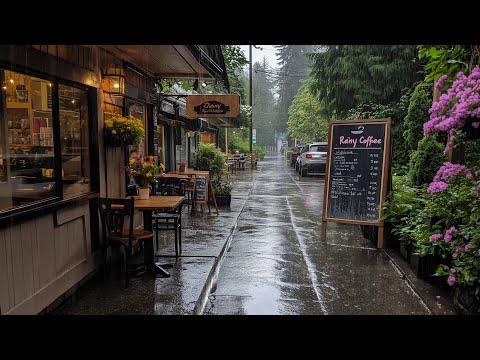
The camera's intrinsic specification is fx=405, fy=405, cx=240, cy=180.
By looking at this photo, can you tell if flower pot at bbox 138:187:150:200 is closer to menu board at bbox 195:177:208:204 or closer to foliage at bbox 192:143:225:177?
menu board at bbox 195:177:208:204

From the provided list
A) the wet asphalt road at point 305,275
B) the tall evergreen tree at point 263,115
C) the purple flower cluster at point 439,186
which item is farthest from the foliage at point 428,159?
the tall evergreen tree at point 263,115

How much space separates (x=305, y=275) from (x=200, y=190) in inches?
169

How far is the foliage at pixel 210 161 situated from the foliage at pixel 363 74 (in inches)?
299

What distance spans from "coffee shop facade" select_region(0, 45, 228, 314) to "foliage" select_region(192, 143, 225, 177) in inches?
160

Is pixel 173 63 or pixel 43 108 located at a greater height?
pixel 173 63

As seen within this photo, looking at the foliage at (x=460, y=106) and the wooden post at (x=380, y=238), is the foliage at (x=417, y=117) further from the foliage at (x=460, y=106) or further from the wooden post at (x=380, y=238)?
the foliage at (x=460, y=106)

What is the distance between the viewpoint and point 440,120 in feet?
12.4

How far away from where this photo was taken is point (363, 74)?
15148 mm

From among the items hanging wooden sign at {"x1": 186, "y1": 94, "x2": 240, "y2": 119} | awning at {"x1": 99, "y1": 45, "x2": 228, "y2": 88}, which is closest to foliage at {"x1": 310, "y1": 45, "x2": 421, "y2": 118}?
hanging wooden sign at {"x1": 186, "y1": 94, "x2": 240, "y2": 119}

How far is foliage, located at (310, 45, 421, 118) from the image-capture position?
Answer: 14.4m
